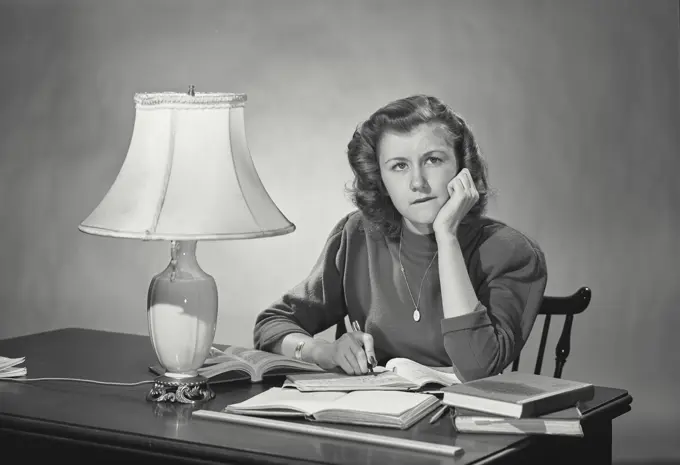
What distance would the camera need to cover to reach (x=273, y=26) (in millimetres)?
3977

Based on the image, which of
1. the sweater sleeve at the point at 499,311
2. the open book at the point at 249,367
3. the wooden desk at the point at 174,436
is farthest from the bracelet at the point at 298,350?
→ the sweater sleeve at the point at 499,311

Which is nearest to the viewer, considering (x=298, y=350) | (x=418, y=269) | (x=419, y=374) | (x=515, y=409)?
(x=515, y=409)

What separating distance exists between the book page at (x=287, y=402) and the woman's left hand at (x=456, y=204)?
486 millimetres

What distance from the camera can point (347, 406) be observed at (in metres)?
1.71

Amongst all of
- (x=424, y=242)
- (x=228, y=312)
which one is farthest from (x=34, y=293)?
(x=424, y=242)

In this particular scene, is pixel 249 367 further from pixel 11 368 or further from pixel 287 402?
pixel 11 368

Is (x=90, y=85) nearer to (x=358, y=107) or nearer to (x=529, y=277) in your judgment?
(x=358, y=107)

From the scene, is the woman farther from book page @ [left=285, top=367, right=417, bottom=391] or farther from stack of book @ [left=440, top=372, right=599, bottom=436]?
stack of book @ [left=440, top=372, right=599, bottom=436]

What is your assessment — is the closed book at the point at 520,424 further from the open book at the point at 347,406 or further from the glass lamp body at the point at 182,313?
the glass lamp body at the point at 182,313

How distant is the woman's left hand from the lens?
2.18 m

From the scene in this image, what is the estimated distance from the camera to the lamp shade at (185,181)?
5.85 ft

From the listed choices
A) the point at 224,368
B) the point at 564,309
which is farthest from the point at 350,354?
the point at 564,309

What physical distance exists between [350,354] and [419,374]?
15cm

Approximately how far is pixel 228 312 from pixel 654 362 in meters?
1.62
